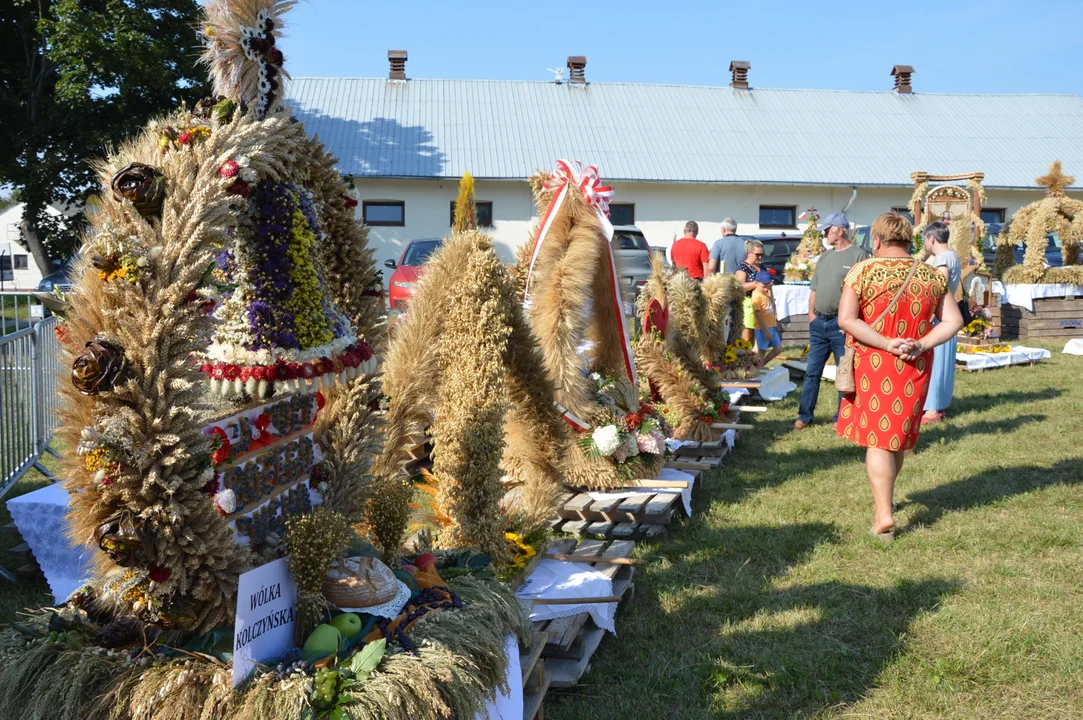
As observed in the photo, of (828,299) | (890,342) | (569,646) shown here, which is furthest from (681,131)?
(569,646)

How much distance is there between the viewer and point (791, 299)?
13.2 m

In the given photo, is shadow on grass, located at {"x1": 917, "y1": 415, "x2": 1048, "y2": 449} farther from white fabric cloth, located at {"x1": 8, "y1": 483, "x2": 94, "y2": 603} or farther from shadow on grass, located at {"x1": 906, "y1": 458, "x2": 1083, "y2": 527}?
white fabric cloth, located at {"x1": 8, "y1": 483, "x2": 94, "y2": 603}

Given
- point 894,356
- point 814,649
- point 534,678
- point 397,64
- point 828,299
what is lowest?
point 814,649

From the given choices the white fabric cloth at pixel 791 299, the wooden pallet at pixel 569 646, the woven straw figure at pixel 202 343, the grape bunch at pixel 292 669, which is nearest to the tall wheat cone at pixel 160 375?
the woven straw figure at pixel 202 343

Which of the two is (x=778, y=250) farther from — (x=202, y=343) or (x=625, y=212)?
(x=202, y=343)

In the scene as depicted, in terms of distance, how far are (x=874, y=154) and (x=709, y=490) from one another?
22160 millimetres

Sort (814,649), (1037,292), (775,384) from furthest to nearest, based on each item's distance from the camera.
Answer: (1037,292), (775,384), (814,649)

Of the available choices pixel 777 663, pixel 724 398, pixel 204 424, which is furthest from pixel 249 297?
pixel 724 398

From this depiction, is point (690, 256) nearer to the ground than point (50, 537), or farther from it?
farther from it

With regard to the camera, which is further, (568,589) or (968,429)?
(968,429)

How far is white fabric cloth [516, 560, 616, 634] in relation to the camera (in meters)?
3.59

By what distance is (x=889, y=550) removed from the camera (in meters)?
4.97

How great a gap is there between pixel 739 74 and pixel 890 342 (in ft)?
83.8

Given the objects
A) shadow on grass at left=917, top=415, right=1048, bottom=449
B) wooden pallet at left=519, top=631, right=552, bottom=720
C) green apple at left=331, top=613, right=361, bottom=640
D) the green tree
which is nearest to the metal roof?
the green tree
